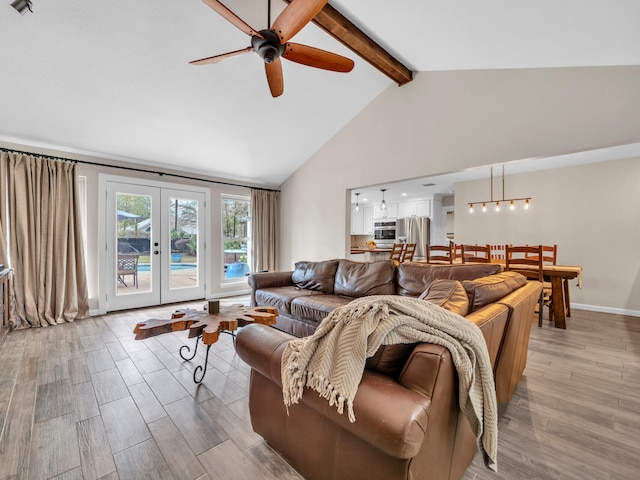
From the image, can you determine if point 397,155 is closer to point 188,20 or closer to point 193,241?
point 188,20

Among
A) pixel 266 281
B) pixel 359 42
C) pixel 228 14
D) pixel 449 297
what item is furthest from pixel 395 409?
pixel 359 42

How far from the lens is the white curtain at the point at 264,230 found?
560cm

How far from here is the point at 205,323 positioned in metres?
2.20

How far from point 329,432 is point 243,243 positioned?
482 cm

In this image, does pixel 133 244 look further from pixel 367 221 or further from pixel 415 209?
pixel 415 209

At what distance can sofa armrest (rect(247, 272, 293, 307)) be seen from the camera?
3.71 meters

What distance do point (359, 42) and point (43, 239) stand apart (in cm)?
445

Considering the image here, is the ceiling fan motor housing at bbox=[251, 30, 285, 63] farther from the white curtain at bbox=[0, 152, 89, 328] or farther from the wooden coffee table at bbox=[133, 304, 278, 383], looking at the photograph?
the white curtain at bbox=[0, 152, 89, 328]

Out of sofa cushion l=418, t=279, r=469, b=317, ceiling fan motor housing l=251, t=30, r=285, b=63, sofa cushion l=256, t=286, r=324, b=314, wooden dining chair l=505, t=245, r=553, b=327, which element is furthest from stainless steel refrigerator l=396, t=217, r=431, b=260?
ceiling fan motor housing l=251, t=30, r=285, b=63

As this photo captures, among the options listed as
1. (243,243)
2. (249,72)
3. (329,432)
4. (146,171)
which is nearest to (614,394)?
(329,432)

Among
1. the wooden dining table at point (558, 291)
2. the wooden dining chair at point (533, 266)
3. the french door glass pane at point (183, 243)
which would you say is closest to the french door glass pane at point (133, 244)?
the french door glass pane at point (183, 243)

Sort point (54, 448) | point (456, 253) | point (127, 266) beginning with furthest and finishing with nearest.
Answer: point (456, 253) → point (127, 266) → point (54, 448)

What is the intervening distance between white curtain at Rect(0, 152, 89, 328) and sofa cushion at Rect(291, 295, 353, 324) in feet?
10.2

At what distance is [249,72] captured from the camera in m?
3.17
